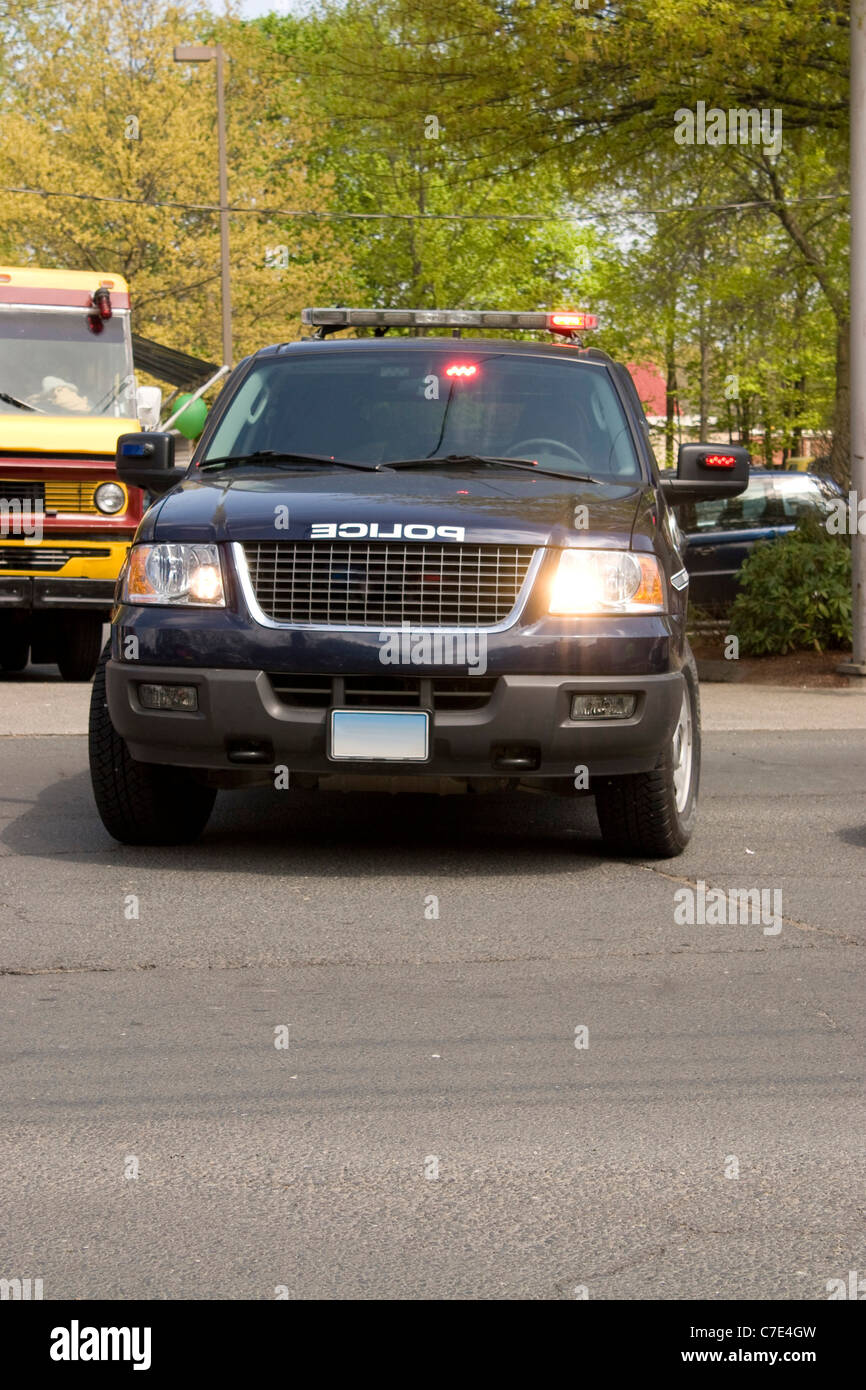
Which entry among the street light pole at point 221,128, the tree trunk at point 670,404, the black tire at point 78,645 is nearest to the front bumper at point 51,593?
the black tire at point 78,645

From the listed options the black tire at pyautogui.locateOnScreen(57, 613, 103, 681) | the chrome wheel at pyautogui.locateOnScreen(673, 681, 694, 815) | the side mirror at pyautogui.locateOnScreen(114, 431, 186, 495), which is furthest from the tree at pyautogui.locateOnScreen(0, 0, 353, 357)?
the chrome wheel at pyautogui.locateOnScreen(673, 681, 694, 815)

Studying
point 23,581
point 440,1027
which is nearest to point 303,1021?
point 440,1027

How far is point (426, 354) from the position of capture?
316 inches

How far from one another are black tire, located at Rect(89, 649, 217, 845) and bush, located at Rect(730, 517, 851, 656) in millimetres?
9363

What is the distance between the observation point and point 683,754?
24.3ft

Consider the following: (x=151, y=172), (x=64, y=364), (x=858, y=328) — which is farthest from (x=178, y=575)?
(x=151, y=172)

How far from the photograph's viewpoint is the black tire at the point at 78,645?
574 inches

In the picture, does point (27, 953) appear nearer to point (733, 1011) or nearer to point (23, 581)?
point (733, 1011)

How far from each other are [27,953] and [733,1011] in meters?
→ 2.11

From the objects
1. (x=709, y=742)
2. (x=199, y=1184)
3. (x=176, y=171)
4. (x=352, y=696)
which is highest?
(x=176, y=171)

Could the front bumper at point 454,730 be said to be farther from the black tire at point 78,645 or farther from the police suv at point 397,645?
the black tire at point 78,645

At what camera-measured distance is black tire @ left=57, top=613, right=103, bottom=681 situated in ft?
47.8

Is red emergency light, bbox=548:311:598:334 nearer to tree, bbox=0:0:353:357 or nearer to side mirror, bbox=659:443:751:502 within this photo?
side mirror, bbox=659:443:751:502
